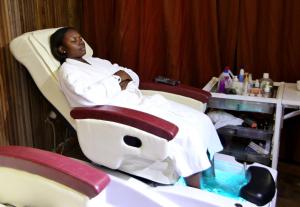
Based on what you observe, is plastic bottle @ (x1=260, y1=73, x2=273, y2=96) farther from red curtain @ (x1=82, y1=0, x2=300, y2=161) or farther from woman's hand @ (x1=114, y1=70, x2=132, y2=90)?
woman's hand @ (x1=114, y1=70, x2=132, y2=90)

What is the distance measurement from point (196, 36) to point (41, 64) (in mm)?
1113

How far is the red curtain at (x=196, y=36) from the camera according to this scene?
227 centimetres

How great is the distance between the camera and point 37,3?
2.13m

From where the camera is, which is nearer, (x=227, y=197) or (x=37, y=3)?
(x=227, y=197)

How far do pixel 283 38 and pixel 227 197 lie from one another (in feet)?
4.01

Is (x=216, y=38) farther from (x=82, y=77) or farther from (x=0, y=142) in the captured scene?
(x=0, y=142)

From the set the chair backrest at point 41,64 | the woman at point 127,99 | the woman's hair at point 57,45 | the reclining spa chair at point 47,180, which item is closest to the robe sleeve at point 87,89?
the woman at point 127,99

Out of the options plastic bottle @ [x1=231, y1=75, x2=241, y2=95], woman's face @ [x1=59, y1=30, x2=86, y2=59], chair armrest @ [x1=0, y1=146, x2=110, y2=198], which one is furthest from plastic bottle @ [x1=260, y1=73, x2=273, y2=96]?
chair armrest @ [x1=0, y1=146, x2=110, y2=198]

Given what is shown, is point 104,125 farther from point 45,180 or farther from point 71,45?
point 71,45

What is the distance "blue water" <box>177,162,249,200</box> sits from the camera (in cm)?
163

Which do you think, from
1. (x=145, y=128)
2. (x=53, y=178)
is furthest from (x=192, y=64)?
(x=53, y=178)

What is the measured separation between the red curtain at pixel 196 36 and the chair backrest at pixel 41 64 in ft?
2.84

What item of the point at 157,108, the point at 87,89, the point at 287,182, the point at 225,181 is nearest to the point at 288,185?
the point at 287,182

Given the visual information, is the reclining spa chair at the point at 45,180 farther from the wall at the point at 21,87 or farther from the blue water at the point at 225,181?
the wall at the point at 21,87
